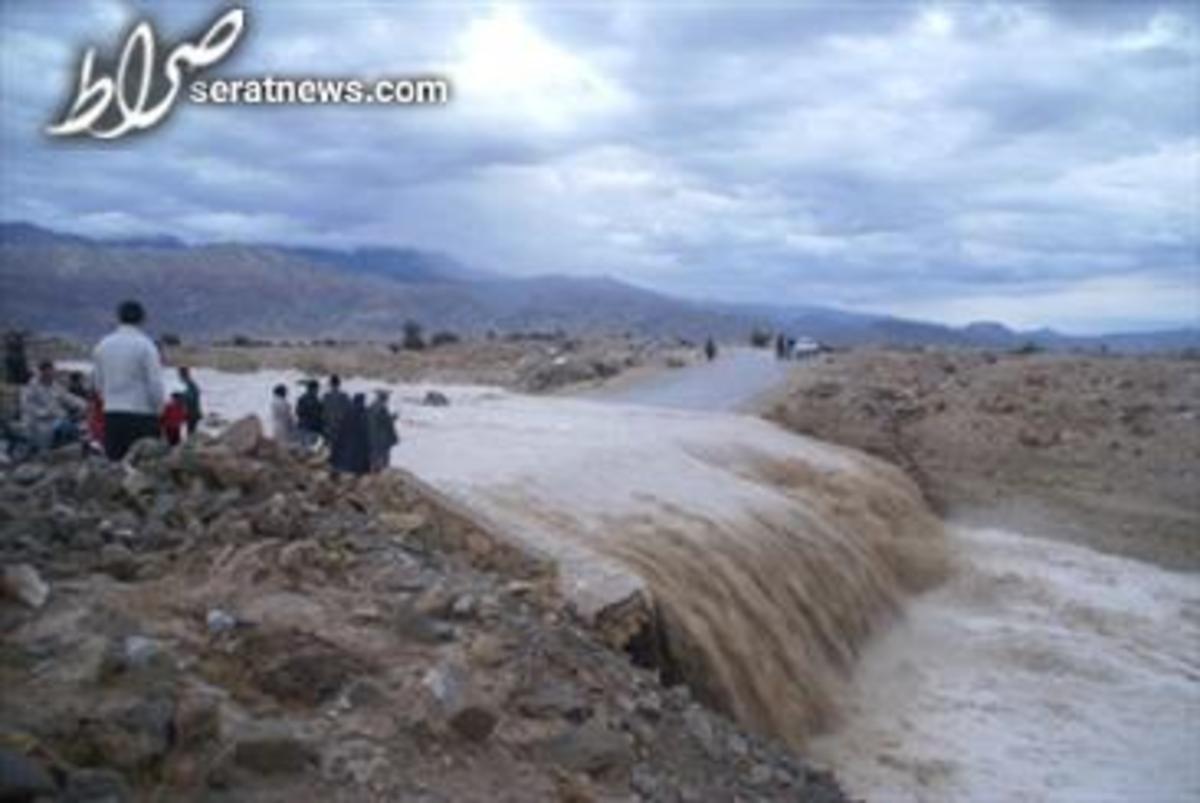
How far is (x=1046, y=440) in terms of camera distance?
32.6 m

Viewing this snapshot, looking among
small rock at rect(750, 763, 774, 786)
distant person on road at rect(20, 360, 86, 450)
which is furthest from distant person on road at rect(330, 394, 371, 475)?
small rock at rect(750, 763, 774, 786)

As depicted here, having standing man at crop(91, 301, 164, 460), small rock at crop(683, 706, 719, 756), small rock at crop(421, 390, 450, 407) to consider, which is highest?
standing man at crop(91, 301, 164, 460)

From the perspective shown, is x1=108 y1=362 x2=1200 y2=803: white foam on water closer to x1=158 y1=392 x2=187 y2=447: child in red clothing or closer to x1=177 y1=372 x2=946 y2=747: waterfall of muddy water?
x1=177 y1=372 x2=946 y2=747: waterfall of muddy water

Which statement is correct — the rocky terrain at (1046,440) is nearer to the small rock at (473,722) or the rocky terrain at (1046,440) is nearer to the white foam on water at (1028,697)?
the white foam on water at (1028,697)

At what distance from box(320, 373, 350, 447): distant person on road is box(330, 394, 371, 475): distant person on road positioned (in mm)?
80

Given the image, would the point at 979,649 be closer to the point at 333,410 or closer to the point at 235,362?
the point at 333,410

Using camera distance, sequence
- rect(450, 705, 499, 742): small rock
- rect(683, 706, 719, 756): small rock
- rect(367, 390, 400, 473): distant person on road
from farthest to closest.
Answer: rect(367, 390, 400, 473): distant person on road, rect(683, 706, 719, 756): small rock, rect(450, 705, 499, 742): small rock

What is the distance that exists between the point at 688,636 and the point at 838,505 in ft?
34.5

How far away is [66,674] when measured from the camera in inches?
281

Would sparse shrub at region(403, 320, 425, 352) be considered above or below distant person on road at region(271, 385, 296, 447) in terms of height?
below

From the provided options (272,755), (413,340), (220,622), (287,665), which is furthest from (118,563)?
(413,340)

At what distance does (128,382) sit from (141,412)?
0.94 feet

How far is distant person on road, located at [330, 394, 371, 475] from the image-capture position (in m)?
15.0

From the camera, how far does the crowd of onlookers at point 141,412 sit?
10602 mm
